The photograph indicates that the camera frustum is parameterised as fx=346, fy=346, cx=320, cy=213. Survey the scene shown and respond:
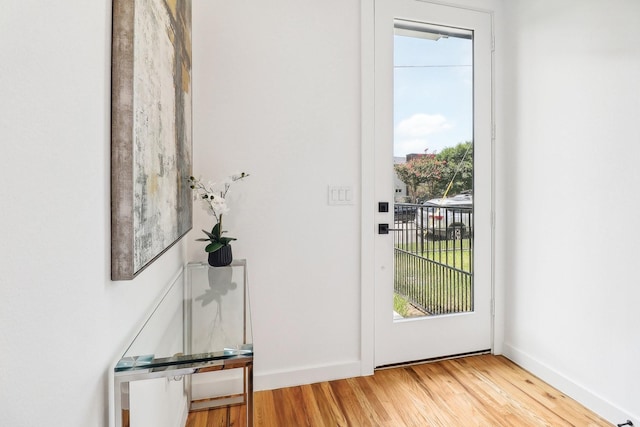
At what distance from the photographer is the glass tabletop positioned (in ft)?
2.55

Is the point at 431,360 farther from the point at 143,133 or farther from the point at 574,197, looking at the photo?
the point at 143,133

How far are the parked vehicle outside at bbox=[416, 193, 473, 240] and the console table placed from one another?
1.41 m

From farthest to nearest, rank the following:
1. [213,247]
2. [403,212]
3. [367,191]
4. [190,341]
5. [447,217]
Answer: [447,217], [403,212], [367,191], [213,247], [190,341]

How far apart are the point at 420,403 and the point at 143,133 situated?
186 centimetres

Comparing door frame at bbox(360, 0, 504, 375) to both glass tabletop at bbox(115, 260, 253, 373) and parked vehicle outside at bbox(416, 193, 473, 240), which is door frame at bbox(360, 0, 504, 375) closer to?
parked vehicle outside at bbox(416, 193, 473, 240)

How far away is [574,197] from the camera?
1916 mm

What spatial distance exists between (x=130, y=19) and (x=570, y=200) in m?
2.20

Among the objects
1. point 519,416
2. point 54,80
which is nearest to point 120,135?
point 54,80

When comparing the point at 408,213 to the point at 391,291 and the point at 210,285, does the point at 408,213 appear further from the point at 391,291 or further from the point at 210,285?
the point at 210,285

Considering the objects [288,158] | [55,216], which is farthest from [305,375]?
[55,216]

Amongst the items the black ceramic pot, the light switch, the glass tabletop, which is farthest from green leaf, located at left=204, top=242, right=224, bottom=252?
the light switch

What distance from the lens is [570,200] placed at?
1.94 metres

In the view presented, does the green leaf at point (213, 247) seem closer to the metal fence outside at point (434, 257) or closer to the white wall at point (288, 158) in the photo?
the white wall at point (288, 158)

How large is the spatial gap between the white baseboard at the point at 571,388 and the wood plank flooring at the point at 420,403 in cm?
4
